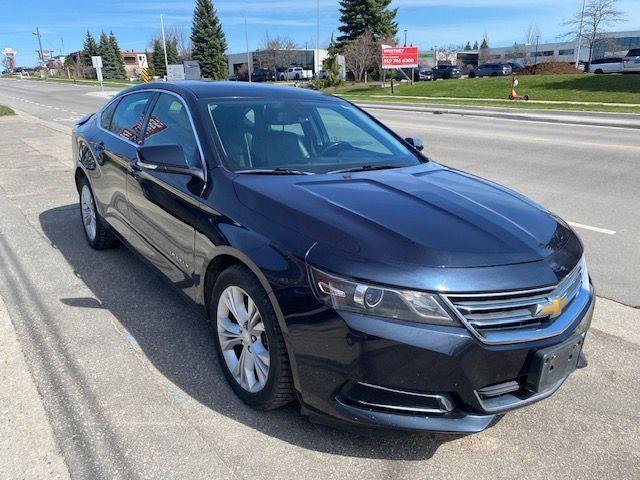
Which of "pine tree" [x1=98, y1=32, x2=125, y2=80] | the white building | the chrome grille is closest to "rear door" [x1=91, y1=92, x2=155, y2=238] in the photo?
the chrome grille

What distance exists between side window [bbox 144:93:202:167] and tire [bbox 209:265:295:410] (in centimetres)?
88

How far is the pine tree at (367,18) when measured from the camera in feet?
179

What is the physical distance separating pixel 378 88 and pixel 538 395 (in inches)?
1652

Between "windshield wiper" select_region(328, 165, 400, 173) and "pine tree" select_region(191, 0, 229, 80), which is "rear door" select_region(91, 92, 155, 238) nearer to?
"windshield wiper" select_region(328, 165, 400, 173)

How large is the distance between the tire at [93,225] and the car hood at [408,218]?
2651 millimetres

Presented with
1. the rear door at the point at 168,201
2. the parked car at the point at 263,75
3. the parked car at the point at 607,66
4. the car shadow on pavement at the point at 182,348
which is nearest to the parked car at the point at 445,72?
the parked car at the point at 607,66

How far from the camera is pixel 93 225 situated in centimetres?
528

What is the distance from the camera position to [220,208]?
292 centimetres

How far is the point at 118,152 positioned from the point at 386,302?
3.07 m

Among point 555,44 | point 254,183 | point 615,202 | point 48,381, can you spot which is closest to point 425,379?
point 254,183

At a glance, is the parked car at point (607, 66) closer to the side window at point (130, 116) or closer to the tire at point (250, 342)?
the side window at point (130, 116)

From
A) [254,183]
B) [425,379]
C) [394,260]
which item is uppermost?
[254,183]

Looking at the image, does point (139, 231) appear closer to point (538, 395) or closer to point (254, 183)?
point (254, 183)

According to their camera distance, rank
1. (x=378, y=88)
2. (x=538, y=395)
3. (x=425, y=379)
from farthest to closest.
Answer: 1. (x=378, y=88)
2. (x=538, y=395)
3. (x=425, y=379)
